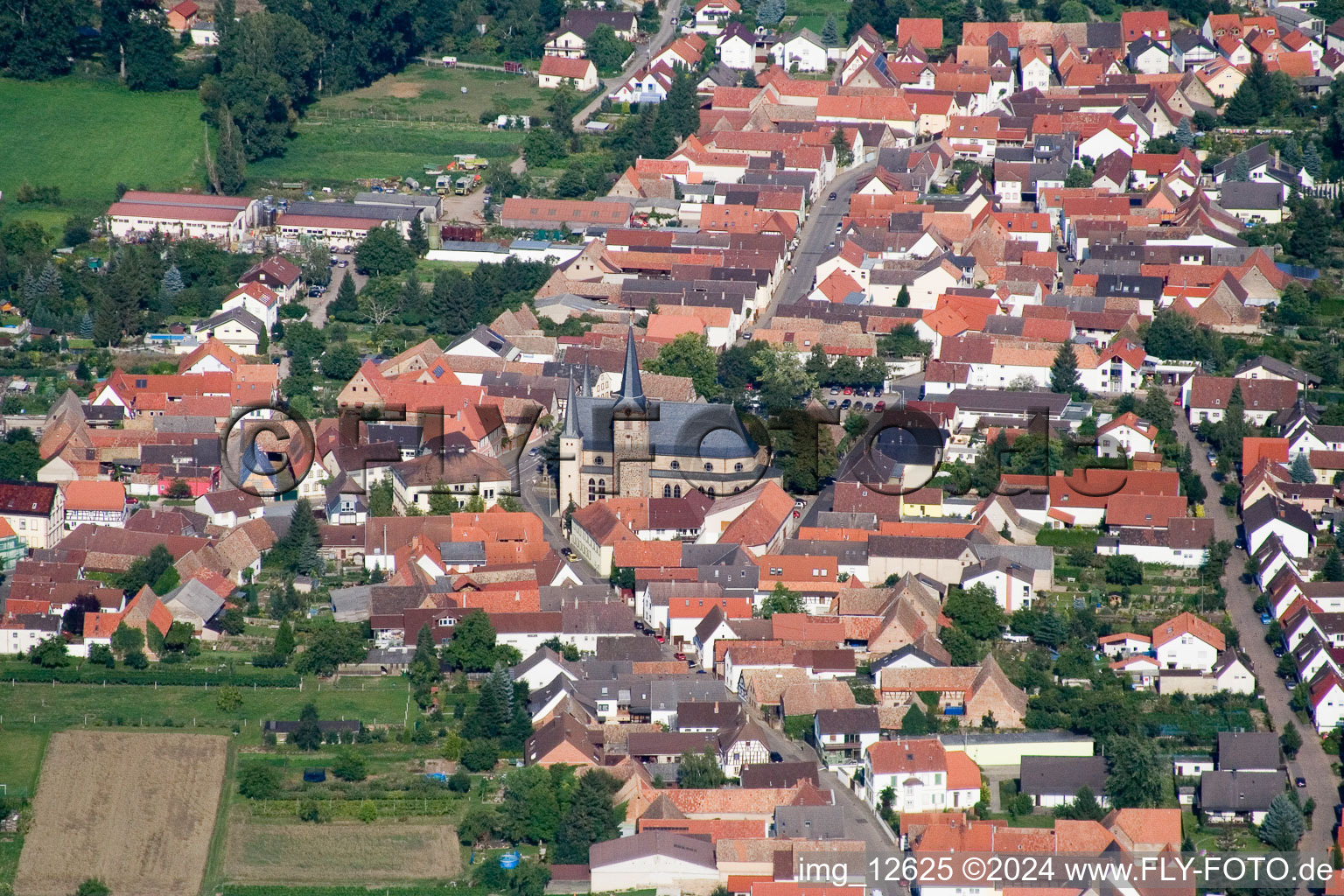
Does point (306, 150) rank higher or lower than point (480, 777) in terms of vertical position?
lower

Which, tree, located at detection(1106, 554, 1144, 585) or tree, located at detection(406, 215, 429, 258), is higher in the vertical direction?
tree, located at detection(1106, 554, 1144, 585)

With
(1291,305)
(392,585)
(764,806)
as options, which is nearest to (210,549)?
(392,585)

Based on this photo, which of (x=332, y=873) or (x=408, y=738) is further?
(x=408, y=738)

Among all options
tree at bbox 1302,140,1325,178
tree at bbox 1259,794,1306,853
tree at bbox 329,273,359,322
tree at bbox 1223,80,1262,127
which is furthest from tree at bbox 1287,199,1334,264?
tree at bbox 1259,794,1306,853

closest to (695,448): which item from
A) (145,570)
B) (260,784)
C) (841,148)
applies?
(145,570)

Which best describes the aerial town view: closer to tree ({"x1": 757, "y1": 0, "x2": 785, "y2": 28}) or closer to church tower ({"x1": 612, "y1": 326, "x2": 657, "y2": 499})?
church tower ({"x1": 612, "y1": 326, "x2": 657, "y2": 499})

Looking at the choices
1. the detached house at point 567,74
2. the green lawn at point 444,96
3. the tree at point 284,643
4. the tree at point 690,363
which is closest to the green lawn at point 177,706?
the tree at point 284,643

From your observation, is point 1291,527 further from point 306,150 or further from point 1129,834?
point 306,150
